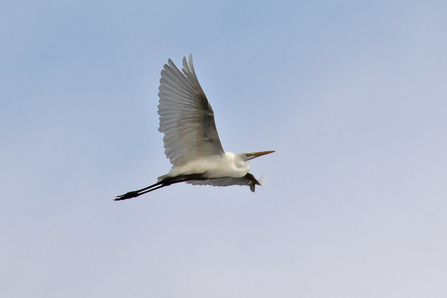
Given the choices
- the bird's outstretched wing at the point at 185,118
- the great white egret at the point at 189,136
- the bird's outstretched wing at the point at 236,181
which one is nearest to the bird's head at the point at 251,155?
the great white egret at the point at 189,136

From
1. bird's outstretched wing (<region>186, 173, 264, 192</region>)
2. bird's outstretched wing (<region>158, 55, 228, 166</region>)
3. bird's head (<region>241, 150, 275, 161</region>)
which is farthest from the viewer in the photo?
bird's outstretched wing (<region>186, 173, 264, 192</region>)

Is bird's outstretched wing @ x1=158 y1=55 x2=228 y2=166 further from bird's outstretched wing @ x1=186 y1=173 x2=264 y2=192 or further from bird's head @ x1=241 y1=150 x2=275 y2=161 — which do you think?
bird's outstretched wing @ x1=186 y1=173 x2=264 y2=192

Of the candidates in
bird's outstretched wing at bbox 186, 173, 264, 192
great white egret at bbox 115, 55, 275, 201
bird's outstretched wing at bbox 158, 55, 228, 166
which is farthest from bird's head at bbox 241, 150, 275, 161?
bird's outstretched wing at bbox 186, 173, 264, 192

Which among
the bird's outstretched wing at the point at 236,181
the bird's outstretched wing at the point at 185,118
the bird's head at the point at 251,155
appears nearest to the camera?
the bird's outstretched wing at the point at 185,118

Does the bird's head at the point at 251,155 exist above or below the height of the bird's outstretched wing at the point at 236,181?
above

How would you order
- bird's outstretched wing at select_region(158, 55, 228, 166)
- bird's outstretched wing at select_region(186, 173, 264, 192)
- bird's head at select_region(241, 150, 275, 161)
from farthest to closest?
1. bird's outstretched wing at select_region(186, 173, 264, 192)
2. bird's head at select_region(241, 150, 275, 161)
3. bird's outstretched wing at select_region(158, 55, 228, 166)

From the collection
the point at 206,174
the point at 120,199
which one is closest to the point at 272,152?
the point at 206,174

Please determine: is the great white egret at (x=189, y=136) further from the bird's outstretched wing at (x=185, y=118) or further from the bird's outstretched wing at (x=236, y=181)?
the bird's outstretched wing at (x=236, y=181)

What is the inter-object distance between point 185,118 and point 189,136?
1.56 feet

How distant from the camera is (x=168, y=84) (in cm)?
1072

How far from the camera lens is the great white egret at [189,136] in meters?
10.6

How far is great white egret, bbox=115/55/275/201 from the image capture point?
419 inches

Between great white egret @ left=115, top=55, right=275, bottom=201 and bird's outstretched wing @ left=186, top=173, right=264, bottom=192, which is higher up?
great white egret @ left=115, top=55, right=275, bottom=201

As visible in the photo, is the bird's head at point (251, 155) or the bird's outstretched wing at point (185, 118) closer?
the bird's outstretched wing at point (185, 118)
